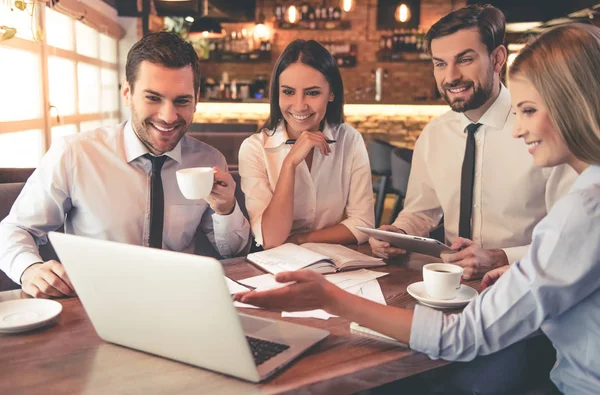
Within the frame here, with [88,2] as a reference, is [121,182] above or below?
below

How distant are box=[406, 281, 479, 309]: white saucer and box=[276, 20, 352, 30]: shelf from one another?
7.90 metres

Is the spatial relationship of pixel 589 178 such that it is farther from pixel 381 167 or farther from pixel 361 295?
pixel 381 167

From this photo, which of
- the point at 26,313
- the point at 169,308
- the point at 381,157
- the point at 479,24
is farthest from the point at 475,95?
the point at 381,157

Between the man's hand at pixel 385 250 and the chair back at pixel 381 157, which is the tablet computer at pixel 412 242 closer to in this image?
the man's hand at pixel 385 250

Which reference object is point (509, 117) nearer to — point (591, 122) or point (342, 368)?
point (591, 122)

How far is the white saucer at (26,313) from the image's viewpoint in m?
1.16

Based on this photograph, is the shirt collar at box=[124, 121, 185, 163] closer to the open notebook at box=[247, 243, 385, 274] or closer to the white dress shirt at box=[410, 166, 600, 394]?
the open notebook at box=[247, 243, 385, 274]

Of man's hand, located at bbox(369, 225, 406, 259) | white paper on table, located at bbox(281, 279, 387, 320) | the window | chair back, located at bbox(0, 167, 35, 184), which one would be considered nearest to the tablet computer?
man's hand, located at bbox(369, 225, 406, 259)

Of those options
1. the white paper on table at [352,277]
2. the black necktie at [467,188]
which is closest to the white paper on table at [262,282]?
the white paper on table at [352,277]

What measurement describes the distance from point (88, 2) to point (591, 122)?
5908 millimetres

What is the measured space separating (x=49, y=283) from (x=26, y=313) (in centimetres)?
14

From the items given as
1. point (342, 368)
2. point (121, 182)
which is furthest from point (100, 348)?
point (121, 182)

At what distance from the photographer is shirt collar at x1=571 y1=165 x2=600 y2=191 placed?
1.16 metres

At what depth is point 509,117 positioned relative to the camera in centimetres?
215
